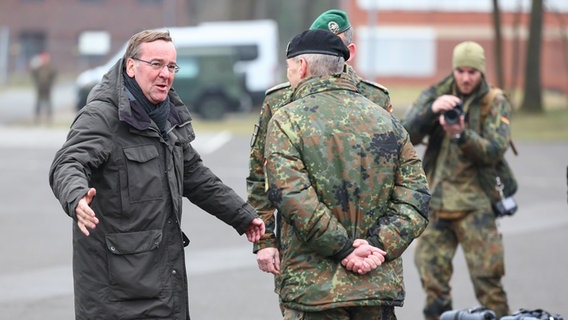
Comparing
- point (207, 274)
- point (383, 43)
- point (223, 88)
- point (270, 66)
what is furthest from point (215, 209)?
point (383, 43)

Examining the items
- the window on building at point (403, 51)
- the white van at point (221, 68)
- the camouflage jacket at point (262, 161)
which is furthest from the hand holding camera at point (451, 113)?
the window on building at point (403, 51)

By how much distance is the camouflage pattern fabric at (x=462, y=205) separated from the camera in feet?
24.7

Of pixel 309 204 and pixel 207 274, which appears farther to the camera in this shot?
pixel 207 274

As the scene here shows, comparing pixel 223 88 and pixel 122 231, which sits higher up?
pixel 122 231

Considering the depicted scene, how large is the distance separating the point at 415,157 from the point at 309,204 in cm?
57

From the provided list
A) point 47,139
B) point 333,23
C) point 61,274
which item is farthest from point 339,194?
point 47,139

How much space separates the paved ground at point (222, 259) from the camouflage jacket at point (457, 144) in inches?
53.3

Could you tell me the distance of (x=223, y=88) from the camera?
108 feet

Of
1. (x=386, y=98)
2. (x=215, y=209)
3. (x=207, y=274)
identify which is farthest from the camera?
(x=207, y=274)

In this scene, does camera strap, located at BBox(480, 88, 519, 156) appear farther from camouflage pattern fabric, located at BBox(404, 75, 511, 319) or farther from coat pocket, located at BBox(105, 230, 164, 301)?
coat pocket, located at BBox(105, 230, 164, 301)

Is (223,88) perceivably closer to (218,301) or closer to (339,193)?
(218,301)

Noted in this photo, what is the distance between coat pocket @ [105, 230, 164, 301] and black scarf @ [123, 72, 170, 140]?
482mm

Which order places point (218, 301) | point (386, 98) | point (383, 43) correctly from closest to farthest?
point (386, 98)
point (218, 301)
point (383, 43)

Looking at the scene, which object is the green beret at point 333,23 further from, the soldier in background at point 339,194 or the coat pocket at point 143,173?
the coat pocket at point 143,173
